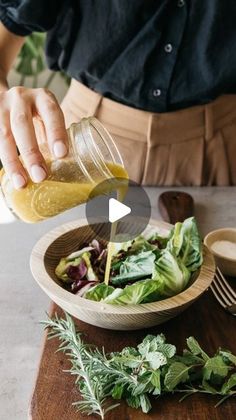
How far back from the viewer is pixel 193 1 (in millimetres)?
1270

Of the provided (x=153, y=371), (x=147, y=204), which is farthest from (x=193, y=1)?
(x=153, y=371)

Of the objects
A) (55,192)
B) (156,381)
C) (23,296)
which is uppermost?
(55,192)

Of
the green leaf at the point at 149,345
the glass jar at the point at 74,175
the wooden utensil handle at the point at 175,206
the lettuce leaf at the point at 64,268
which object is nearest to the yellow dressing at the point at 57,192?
the glass jar at the point at 74,175

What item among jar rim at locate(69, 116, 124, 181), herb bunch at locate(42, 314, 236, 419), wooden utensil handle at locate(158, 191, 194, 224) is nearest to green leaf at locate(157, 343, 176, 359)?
herb bunch at locate(42, 314, 236, 419)

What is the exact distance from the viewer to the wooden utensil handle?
1.18 meters

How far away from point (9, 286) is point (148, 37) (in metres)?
0.60

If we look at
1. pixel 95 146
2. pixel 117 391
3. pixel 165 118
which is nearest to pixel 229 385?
pixel 117 391

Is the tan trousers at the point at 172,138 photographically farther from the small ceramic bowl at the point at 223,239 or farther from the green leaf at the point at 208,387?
the green leaf at the point at 208,387

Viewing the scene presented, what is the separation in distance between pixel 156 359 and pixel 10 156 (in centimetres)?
33

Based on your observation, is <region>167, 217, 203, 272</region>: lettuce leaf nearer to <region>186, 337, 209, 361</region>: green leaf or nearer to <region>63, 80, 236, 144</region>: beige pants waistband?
<region>186, 337, 209, 361</region>: green leaf

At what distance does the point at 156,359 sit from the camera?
2.45 ft

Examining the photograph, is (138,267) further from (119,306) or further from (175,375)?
(175,375)

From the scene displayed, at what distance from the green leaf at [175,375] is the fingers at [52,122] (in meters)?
0.30

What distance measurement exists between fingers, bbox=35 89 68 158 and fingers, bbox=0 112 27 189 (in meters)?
0.05
